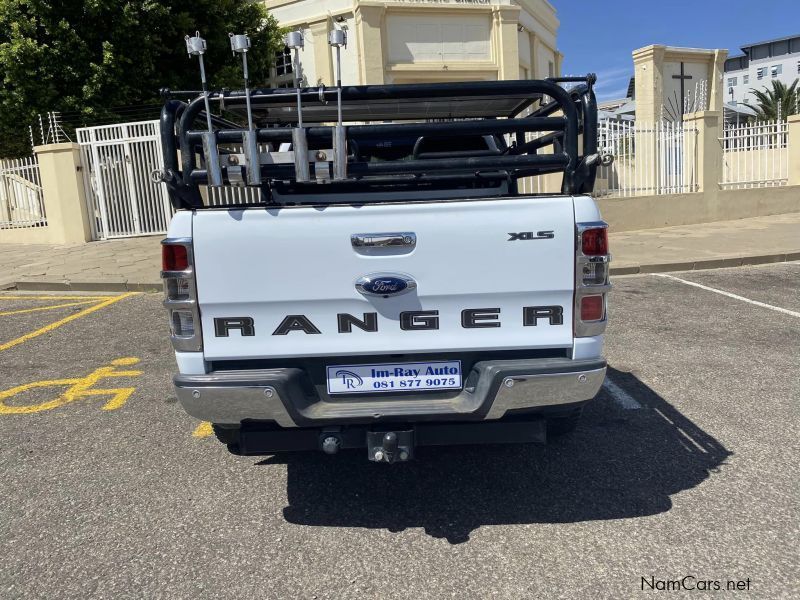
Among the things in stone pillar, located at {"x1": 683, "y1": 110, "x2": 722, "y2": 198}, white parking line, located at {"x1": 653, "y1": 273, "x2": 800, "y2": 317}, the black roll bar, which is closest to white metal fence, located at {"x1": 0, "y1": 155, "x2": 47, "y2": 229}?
white parking line, located at {"x1": 653, "y1": 273, "x2": 800, "y2": 317}

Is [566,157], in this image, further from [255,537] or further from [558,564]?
[255,537]

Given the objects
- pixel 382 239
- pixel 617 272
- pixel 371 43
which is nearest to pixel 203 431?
pixel 382 239

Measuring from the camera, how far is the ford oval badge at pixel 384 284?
2.82 m

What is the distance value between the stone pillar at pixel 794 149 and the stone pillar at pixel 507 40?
8085 millimetres

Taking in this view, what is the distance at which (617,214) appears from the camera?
14.8m

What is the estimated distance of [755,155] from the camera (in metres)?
16.5

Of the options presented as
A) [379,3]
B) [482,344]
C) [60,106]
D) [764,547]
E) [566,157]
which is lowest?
[764,547]

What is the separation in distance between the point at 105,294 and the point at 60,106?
30.0ft

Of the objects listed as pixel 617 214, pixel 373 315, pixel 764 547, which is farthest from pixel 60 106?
pixel 764 547

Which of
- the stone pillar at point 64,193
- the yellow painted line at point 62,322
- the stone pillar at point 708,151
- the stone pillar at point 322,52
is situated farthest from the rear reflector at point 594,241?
the stone pillar at point 322,52

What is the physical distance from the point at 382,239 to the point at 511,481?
1.53 metres

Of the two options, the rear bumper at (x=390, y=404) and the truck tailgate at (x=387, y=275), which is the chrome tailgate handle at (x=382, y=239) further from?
the rear bumper at (x=390, y=404)

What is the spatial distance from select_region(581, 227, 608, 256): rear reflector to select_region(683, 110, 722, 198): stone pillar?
14.2 m
